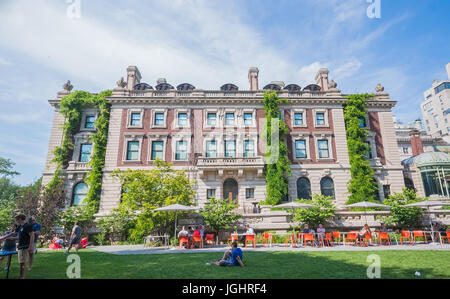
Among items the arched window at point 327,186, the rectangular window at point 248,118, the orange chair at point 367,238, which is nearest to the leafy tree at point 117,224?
the rectangular window at point 248,118

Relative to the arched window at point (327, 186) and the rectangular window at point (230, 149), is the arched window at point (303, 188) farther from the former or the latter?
the rectangular window at point (230, 149)

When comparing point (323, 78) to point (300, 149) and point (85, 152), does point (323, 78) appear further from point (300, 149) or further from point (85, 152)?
point (85, 152)

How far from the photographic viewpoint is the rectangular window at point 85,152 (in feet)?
88.1

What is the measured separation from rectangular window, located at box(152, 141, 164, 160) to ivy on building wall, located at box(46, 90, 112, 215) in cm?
517

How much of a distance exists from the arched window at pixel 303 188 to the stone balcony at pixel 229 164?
467 centimetres

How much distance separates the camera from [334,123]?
93.8ft

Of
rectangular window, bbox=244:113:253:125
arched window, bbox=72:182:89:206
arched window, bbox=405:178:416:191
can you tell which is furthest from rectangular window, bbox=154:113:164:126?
arched window, bbox=405:178:416:191

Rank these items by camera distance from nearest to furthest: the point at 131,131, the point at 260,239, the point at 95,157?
the point at 260,239
the point at 95,157
the point at 131,131

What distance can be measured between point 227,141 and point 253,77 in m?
9.27

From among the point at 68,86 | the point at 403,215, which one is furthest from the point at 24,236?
the point at 68,86

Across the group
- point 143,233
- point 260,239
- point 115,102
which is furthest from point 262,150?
point 115,102

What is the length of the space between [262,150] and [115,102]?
17663mm

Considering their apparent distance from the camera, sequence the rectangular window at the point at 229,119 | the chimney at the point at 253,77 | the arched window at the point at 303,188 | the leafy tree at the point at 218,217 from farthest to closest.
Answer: the chimney at the point at 253,77, the rectangular window at the point at 229,119, the arched window at the point at 303,188, the leafy tree at the point at 218,217
